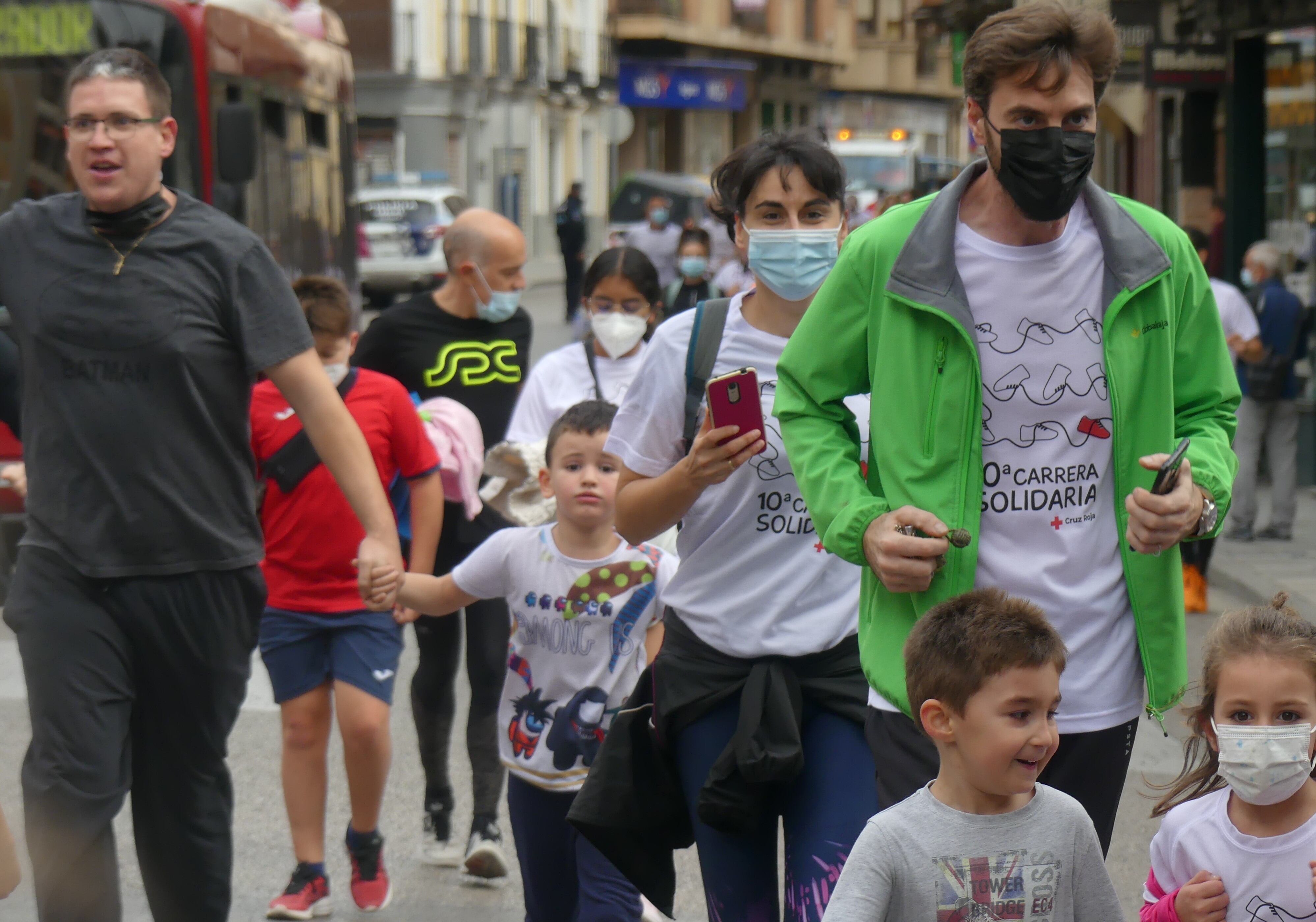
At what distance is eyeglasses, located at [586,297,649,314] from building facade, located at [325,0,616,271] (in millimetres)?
34363

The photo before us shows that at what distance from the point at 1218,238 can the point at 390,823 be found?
1015 centimetres

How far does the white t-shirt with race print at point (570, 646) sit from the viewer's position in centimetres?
443

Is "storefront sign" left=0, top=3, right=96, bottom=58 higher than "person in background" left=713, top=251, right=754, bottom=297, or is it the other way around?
"storefront sign" left=0, top=3, right=96, bottom=58

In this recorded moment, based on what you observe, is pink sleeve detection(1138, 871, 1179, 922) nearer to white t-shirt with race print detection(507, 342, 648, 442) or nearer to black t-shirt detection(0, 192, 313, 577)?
black t-shirt detection(0, 192, 313, 577)

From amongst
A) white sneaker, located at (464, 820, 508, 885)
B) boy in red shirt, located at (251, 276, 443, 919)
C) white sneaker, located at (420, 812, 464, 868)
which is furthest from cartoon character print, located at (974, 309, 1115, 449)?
white sneaker, located at (420, 812, 464, 868)

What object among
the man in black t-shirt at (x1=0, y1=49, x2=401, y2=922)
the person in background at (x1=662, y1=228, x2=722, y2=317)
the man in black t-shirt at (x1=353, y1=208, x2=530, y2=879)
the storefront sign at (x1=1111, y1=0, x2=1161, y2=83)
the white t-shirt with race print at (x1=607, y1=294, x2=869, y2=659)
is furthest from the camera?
the storefront sign at (x1=1111, y1=0, x2=1161, y2=83)

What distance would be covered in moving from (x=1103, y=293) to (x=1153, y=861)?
3.12 feet

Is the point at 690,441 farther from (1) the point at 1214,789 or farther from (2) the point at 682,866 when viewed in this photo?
(2) the point at 682,866

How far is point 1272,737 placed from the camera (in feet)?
9.74

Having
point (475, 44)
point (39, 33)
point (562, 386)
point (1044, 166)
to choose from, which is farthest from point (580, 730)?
point (475, 44)

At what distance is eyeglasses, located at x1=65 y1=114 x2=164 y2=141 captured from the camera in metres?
3.92

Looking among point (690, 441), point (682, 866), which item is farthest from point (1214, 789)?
point (682, 866)

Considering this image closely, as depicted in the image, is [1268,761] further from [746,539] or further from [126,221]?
[126,221]

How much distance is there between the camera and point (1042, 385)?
2963 millimetres
